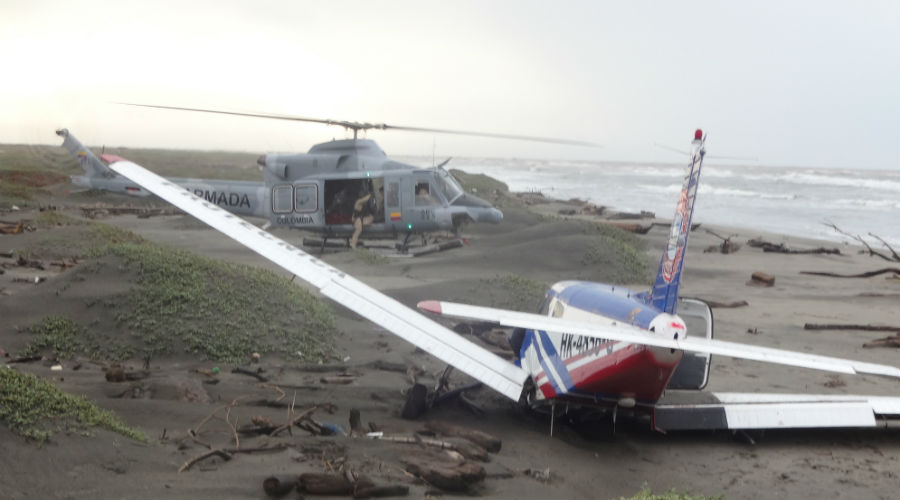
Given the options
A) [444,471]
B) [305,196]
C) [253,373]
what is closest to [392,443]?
[444,471]

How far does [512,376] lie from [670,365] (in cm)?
155

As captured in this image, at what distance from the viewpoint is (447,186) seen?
20469mm

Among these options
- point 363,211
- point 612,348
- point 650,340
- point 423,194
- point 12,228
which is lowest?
point 12,228

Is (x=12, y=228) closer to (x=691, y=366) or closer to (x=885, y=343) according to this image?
(x=691, y=366)

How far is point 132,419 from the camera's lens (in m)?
7.04

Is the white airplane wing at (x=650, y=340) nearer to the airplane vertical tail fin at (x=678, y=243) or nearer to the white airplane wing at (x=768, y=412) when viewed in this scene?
the airplane vertical tail fin at (x=678, y=243)

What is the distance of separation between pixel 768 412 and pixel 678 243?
2.00 metres

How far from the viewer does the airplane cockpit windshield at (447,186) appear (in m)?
20.4

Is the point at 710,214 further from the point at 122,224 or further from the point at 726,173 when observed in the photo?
the point at 726,173

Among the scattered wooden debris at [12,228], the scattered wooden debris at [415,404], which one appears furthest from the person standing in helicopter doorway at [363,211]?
the scattered wooden debris at [415,404]

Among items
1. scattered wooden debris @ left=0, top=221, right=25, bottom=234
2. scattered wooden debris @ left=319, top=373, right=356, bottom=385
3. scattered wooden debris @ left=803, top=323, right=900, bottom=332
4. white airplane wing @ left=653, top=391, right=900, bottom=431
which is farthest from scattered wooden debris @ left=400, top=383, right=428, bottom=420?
scattered wooden debris @ left=0, top=221, right=25, bottom=234

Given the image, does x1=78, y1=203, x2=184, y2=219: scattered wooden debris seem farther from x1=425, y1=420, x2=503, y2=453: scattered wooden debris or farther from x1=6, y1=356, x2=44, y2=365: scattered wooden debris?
x1=425, y1=420, x2=503, y2=453: scattered wooden debris

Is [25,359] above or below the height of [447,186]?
below

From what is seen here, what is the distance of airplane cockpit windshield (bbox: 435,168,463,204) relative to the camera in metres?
20.4
